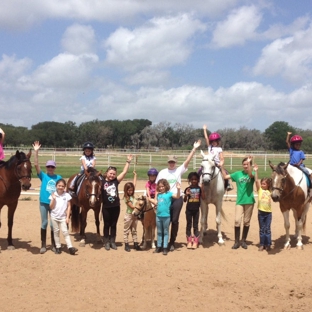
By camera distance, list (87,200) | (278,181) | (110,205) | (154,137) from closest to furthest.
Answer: (278,181) → (110,205) → (87,200) → (154,137)

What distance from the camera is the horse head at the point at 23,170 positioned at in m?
7.48

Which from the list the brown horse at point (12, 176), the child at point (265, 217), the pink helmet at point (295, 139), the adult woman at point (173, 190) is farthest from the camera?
the pink helmet at point (295, 139)

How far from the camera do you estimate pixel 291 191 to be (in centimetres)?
816

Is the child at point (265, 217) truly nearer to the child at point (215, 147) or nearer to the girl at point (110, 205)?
the child at point (215, 147)

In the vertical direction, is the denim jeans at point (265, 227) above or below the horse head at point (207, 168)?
below

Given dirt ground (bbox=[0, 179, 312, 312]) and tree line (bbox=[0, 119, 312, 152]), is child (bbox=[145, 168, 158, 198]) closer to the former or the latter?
dirt ground (bbox=[0, 179, 312, 312])

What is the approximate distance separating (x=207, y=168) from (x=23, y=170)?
360 cm

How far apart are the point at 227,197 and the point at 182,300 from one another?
10.6m

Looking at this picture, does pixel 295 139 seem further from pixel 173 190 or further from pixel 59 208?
pixel 59 208

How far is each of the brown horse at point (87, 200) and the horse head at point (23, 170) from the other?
114 centimetres

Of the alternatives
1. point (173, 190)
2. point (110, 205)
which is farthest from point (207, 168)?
point (110, 205)

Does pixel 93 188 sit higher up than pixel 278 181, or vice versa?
pixel 278 181

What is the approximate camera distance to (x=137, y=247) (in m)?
7.88

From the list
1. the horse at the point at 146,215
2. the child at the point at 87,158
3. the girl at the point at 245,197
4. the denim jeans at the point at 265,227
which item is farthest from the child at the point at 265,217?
the child at the point at 87,158
